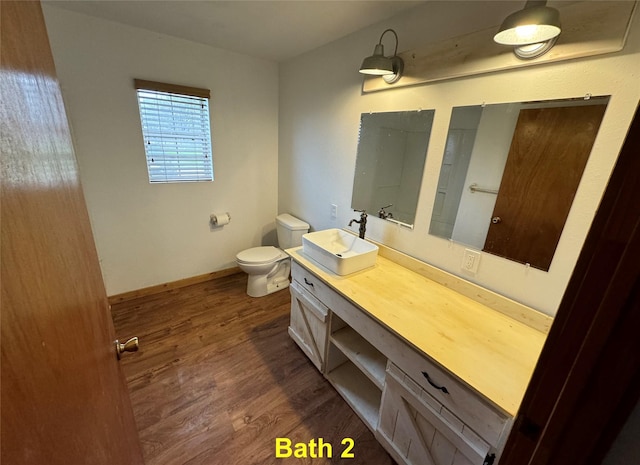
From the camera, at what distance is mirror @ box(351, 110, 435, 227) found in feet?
5.19

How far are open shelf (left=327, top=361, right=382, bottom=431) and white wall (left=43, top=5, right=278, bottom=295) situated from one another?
1.85 metres

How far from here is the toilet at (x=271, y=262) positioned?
248 cm

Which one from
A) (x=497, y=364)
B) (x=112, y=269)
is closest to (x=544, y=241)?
(x=497, y=364)

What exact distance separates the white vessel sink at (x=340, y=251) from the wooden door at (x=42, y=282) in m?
1.09

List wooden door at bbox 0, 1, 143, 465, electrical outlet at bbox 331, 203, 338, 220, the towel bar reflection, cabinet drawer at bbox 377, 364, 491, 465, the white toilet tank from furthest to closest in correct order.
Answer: the white toilet tank, electrical outlet at bbox 331, 203, 338, 220, the towel bar reflection, cabinet drawer at bbox 377, 364, 491, 465, wooden door at bbox 0, 1, 143, 465

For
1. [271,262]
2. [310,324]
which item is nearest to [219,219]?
[271,262]

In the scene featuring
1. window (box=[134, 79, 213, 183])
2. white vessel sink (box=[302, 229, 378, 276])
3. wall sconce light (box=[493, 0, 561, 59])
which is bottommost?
white vessel sink (box=[302, 229, 378, 276])

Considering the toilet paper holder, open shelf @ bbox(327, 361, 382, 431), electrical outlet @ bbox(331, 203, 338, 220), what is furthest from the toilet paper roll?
open shelf @ bbox(327, 361, 382, 431)

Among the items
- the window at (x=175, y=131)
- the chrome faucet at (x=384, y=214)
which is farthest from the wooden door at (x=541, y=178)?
the window at (x=175, y=131)

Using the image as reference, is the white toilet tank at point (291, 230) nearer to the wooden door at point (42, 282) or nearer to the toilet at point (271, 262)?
the toilet at point (271, 262)

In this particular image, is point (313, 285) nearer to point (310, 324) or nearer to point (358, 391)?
point (310, 324)

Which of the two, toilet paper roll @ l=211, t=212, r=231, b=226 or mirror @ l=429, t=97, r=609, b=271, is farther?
toilet paper roll @ l=211, t=212, r=231, b=226

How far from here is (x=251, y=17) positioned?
5.64 feet

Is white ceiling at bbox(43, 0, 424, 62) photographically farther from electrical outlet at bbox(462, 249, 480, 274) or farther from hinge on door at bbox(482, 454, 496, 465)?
hinge on door at bbox(482, 454, 496, 465)
